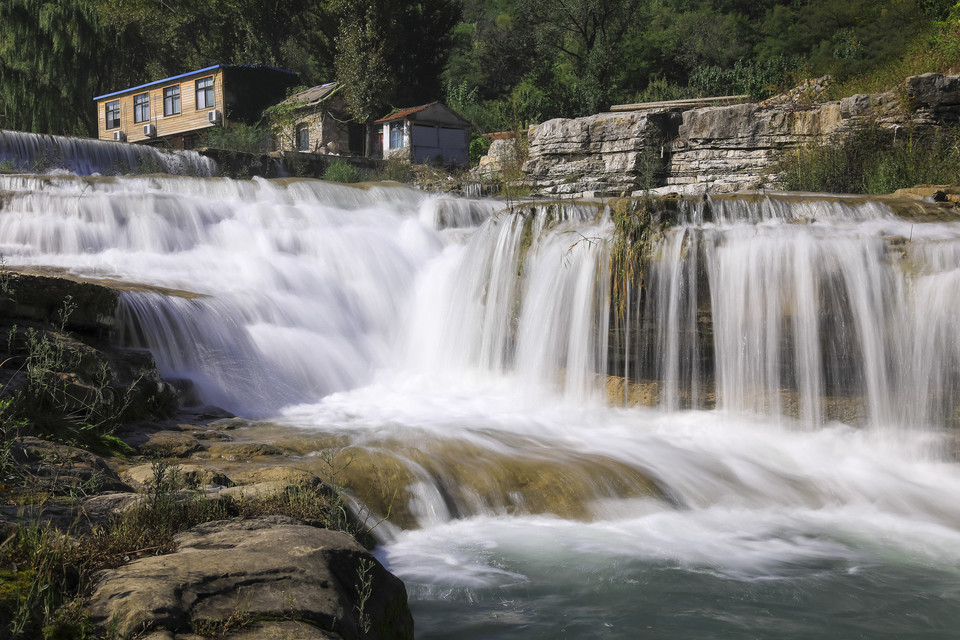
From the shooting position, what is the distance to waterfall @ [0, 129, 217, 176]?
22672 mm

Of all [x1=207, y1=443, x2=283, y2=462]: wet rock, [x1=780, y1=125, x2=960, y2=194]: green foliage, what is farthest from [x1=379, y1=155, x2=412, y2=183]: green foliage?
[x1=207, y1=443, x2=283, y2=462]: wet rock

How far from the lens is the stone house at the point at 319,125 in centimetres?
3375

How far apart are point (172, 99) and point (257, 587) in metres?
36.9

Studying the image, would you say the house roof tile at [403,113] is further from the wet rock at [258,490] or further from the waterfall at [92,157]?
the wet rock at [258,490]

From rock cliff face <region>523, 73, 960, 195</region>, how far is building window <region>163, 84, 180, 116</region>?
2075cm

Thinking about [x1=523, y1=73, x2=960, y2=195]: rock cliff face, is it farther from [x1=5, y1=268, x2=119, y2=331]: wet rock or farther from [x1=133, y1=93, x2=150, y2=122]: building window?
[x1=133, y1=93, x2=150, y2=122]: building window

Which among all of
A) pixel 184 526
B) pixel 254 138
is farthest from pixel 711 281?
pixel 254 138

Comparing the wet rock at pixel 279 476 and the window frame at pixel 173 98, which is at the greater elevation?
the window frame at pixel 173 98

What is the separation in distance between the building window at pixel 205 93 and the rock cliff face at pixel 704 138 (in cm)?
1910

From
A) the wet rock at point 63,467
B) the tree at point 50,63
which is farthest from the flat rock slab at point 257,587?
the tree at point 50,63

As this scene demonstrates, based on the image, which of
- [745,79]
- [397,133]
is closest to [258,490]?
[745,79]

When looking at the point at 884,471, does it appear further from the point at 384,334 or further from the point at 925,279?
the point at 384,334

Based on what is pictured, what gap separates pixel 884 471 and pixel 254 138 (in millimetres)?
26421

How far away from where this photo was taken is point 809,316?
8586 millimetres
